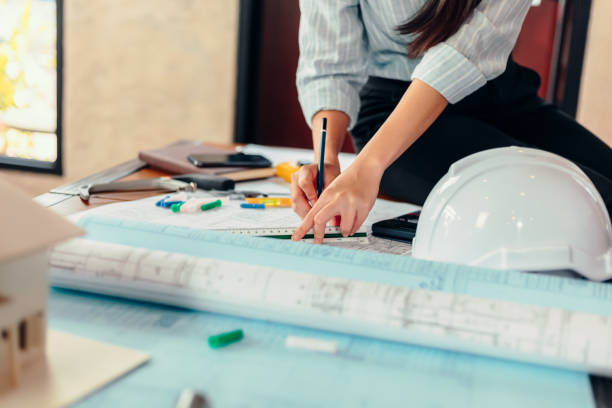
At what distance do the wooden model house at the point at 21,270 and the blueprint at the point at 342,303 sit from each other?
141 millimetres

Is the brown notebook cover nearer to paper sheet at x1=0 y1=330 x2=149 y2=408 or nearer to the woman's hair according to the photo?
the woman's hair

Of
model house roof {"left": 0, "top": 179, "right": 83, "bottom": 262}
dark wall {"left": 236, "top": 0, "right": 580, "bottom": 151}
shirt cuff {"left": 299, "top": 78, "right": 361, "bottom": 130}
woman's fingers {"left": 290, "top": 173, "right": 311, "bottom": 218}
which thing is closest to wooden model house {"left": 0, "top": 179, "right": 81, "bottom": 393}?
model house roof {"left": 0, "top": 179, "right": 83, "bottom": 262}

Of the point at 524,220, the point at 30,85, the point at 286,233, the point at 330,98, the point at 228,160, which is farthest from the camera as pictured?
the point at 30,85

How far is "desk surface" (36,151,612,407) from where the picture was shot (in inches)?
16.5

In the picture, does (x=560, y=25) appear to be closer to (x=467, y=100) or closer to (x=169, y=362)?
(x=467, y=100)

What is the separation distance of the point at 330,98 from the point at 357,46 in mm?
133

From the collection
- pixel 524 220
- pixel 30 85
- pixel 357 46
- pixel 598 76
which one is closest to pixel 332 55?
pixel 357 46

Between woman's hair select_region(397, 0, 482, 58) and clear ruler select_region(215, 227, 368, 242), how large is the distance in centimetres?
34

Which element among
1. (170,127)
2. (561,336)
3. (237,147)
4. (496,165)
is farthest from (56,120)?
(561,336)

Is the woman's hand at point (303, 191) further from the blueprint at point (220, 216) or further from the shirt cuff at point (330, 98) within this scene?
the shirt cuff at point (330, 98)

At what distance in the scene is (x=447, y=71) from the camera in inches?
35.5

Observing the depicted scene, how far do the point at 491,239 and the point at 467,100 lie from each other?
24.3 inches

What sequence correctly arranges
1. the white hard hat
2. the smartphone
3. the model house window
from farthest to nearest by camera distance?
1. the model house window
2. the smartphone
3. the white hard hat

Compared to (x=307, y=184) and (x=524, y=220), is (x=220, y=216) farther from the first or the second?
(x=524, y=220)
